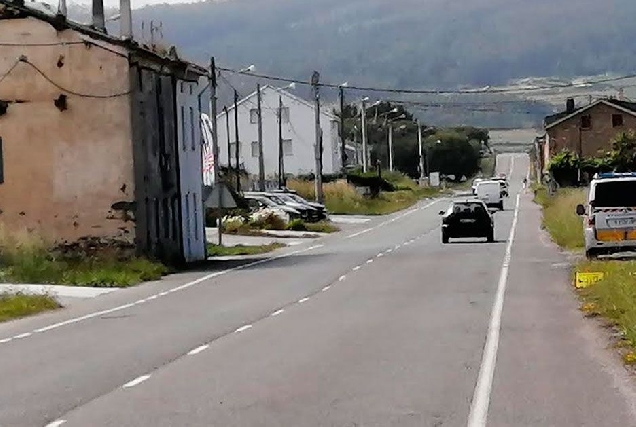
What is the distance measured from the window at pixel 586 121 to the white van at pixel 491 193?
32.6m

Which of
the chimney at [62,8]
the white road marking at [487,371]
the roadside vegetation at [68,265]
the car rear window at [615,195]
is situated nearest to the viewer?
the white road marking at [487,371]

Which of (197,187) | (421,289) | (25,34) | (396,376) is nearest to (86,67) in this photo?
(25,34)

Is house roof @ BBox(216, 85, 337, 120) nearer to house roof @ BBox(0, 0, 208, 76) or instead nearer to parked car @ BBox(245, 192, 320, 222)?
parked car @ BBox(245, 192, 320, 222)

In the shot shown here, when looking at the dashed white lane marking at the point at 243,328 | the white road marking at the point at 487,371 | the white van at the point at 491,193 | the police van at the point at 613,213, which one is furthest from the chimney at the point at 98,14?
the white van at the point at 491,193

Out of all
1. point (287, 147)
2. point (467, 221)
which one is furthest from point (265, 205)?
point (287, 147)

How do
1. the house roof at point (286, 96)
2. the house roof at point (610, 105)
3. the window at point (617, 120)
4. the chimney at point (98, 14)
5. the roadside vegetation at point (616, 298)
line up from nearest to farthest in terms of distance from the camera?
the roadside vegetation at point (616, 298)
the chimney at point (98, 14)
the window at point (617, 120)
the house roof at point (610, 105)
the house roof at point (286, 96)

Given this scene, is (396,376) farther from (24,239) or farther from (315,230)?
(315,230)

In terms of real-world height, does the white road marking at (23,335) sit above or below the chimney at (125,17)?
below

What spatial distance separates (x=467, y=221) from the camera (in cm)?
5275

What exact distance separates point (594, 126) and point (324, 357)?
112420 millimetres

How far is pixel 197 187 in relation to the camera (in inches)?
1992

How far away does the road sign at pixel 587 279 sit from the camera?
92.1 feet

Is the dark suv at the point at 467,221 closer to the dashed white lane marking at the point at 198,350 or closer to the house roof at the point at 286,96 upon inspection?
the dashed white lane marking at the point at 198,350

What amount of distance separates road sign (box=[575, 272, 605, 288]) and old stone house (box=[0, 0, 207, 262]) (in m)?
15.2
